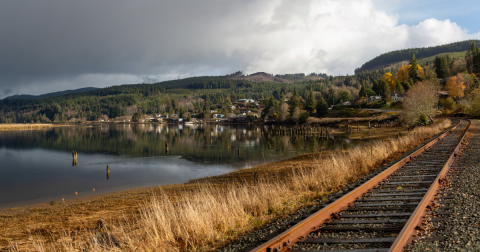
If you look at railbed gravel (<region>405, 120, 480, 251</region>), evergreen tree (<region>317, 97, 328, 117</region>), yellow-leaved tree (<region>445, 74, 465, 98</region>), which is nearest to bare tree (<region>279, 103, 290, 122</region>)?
evergreen tree (<region>317, 97, 328, 117</region>)

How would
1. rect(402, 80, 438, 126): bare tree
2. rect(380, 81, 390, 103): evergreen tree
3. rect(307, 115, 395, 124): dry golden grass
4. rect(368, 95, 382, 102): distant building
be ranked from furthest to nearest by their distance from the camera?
rect(368, 95, 382, 102): distant building → rect(380, 81, 390, 103): evergreen tree → rect(307, 115, 395, 124): dry golden grass → rect(402, 80, 438, 126): bare tree

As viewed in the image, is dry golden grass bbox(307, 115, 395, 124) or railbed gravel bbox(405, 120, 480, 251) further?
dry golden grass bbox(307, 115, 395, 124)

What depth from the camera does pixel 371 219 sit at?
19.2 ft

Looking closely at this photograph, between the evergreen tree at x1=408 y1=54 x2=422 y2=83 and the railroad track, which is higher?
the evergreen tree at x1=408 y1=54 x2=422 y2=83

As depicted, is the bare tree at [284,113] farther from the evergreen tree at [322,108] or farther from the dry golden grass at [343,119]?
the dry golden grass at [343,119]

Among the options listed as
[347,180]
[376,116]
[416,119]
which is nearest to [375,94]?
[376,116]

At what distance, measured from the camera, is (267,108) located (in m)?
141

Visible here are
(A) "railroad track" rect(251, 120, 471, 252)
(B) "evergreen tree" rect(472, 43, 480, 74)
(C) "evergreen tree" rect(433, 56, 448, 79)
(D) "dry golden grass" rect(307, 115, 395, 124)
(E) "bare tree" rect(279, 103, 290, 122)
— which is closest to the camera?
(A) "railroad track" rect(251, 120, 471, 252)

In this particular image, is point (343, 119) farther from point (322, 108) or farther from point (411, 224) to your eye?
point (411, 224)

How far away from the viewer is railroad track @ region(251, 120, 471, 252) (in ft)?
15.2

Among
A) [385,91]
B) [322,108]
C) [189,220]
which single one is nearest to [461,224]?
[189,220]

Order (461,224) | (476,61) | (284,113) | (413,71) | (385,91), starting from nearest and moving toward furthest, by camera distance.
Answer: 1. (461,224)
2. (476,61)
3. (385,91)
4. (413,71)
5. (284,113)

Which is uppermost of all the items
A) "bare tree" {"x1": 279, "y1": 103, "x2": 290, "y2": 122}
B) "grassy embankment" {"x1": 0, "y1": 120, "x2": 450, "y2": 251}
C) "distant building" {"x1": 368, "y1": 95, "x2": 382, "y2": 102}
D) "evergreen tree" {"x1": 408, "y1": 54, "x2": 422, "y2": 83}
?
"evergreen tree" {"x1": 408, "y1": 54, "x2": 422, "y2": 83}

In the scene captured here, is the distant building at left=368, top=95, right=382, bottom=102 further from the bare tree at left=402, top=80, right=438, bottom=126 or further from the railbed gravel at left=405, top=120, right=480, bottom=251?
the railbed gravel at left=405, top=120, right=480, bottom=251
